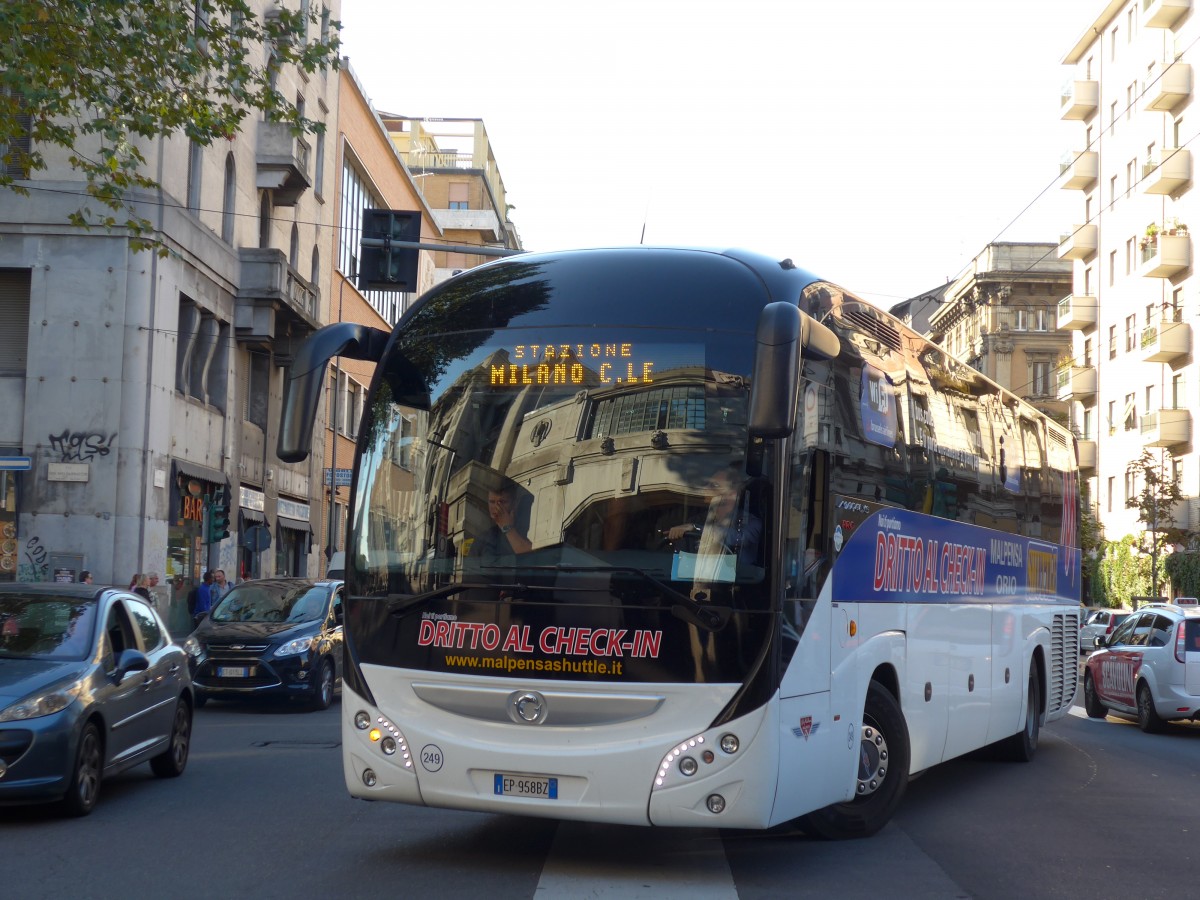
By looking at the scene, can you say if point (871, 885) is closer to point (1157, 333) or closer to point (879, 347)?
point (879, 347)

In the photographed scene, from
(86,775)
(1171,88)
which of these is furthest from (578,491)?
(1171,88)

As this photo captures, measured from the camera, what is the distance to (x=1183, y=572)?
5066cm

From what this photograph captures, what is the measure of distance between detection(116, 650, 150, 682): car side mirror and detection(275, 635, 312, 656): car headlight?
747 centimetres

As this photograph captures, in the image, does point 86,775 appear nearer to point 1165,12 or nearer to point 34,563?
point 34,563

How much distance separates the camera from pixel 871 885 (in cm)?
771

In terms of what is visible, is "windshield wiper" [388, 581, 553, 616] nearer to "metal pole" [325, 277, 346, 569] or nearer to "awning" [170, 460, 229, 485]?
"awning" [170, 460, 229, 485]

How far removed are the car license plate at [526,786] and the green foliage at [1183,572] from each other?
46.4 meters

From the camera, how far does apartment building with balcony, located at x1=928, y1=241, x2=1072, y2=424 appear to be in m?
75.1

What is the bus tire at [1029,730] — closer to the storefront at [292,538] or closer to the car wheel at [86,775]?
the car wheel at [86,775]

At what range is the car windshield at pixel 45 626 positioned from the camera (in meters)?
10.0

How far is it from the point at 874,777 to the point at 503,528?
296 cm

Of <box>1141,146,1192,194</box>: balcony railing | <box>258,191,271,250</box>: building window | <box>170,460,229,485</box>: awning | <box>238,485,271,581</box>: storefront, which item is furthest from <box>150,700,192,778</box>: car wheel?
<box>1141,146,1192,194</box>: balcony railing

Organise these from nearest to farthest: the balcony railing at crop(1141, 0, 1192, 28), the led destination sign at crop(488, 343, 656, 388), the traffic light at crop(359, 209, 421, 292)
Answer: the led destination sign at crop(488, 343, 656, 388) → the traffic light at crop(359, 209, 421, 292) → the balcony railing at crop(1141, 0, 1192, 28)

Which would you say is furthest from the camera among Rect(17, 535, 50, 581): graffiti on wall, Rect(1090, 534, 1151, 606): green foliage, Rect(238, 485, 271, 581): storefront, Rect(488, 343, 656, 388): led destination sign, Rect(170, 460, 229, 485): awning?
Rect(1090, 534, 1151, 606): green foliage
